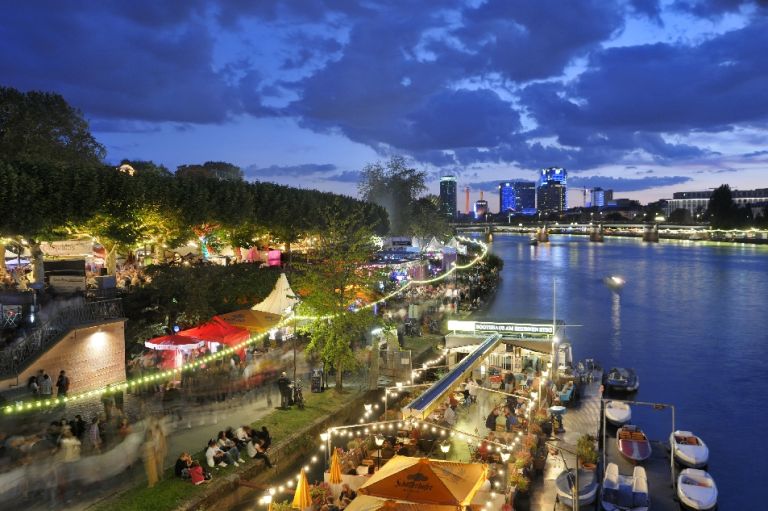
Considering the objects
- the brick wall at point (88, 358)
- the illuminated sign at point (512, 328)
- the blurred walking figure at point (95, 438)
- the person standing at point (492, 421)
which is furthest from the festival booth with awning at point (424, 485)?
the illuminated sign at point (512, 328)

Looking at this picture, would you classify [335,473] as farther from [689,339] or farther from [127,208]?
[689,339]

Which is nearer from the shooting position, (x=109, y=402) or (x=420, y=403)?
(x=420, y=403)

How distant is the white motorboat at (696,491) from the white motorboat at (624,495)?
0.97 m

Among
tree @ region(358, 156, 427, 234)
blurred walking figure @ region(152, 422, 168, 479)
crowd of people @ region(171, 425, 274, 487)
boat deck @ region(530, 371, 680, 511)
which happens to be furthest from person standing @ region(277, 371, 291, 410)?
tree @ region(358, 156, 427, 234)

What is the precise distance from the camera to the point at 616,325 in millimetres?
43656

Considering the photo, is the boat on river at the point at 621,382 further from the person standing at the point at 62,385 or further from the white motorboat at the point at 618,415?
the person standing at the point at 62,385

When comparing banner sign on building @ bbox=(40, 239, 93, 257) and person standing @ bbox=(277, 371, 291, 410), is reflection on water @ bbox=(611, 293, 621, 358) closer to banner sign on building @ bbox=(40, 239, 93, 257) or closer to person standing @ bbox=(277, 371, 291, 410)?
person standing @ bbox=(277, 371, 291, 410)

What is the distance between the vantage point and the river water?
21.2 metres

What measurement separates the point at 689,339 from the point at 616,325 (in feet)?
18.1

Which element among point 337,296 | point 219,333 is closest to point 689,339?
point 337,296

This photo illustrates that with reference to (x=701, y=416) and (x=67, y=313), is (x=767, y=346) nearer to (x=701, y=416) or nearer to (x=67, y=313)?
(x=701, y=416)

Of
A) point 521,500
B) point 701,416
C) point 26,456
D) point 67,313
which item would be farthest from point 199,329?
point 701,416

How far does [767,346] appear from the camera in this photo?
122 ft

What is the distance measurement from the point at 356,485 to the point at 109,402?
667 centimetres
